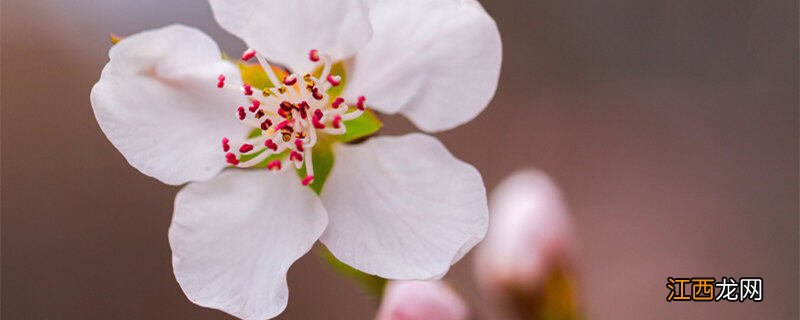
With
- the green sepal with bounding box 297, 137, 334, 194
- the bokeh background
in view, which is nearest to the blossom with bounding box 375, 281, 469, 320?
the green sepal with bounding box 297, 137, 334, 194

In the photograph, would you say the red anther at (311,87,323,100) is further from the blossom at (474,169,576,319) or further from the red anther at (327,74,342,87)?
the blossom at (474,169,576,319)

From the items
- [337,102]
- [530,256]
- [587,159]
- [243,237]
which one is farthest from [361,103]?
[587,159]

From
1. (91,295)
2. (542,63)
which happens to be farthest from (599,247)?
(91,295)

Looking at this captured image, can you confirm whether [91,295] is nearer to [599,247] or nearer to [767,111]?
[599,247]

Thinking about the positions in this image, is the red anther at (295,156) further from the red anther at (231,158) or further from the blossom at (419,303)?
the blossom at (419,303)

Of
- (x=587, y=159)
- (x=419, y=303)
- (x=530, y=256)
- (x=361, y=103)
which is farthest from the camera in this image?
(x=587, y=159)

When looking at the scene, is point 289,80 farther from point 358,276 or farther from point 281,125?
point 358,276
